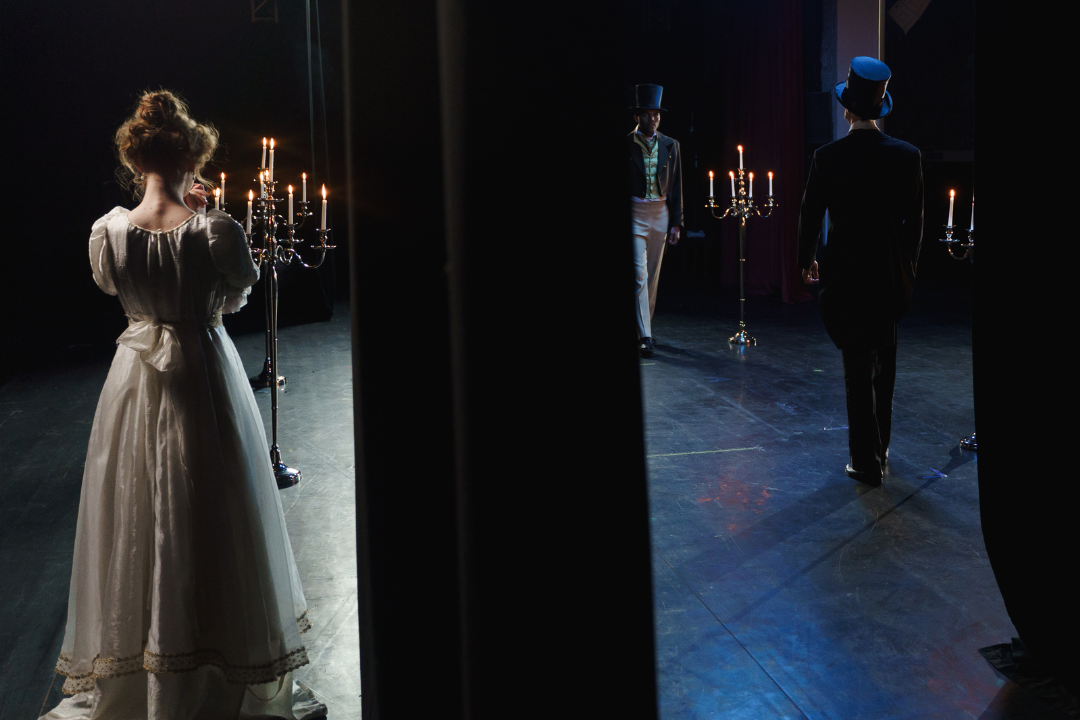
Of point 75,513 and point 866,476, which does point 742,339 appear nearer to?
point 866,476

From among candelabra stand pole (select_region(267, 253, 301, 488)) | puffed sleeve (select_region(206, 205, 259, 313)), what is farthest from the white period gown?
candelabra stand pole (select_region(267, 253, 301, 488))

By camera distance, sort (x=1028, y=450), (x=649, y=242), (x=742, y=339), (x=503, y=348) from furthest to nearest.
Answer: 1. (x=742, y=339)
2. (x=649, y=242)
3. (x=1028, y=450)
4. (x=503, y=348)

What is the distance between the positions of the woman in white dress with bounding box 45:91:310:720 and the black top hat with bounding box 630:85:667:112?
183 inches

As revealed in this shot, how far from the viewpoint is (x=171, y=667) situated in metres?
1.77


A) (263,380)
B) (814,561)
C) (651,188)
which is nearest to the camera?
(814,561)

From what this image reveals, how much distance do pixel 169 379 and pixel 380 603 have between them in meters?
1.26

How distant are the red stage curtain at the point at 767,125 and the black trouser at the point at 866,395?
211 inches

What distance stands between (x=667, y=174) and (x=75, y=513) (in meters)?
4.39

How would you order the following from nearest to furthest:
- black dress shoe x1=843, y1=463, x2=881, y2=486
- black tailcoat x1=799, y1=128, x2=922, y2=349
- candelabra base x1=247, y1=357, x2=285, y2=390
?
black tailcoat x1=799, y1=128, x2=922, y2=349, black dress shoe x1=843, y1=463, x2=881, y2=486, candelabra base x1=247, y1=357, x2=285, y2=390

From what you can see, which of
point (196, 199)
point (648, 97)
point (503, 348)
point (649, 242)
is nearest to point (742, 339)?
point (649, 242)

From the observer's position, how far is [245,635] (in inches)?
71.7

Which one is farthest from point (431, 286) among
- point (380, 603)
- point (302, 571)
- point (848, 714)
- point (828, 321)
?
point (828, 321)

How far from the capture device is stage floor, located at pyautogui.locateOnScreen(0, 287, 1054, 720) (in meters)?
2.06

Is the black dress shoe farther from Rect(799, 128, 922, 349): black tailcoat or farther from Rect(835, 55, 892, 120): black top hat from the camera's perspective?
Rect(835, 55, 892, 120): black top hat
